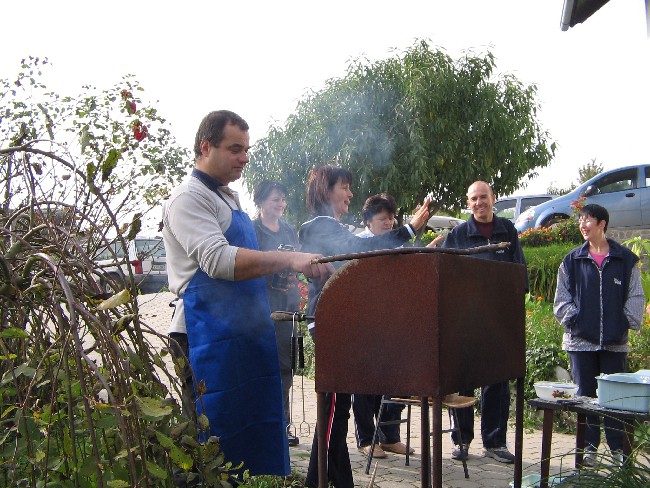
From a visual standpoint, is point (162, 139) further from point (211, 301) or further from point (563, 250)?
point (563, 250)

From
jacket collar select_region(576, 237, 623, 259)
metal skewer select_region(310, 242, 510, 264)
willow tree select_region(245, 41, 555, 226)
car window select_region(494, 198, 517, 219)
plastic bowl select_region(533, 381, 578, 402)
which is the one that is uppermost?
willow tree select_region(245, 41, 555, 226)

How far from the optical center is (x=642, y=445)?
3.23m

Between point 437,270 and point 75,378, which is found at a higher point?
point 437,270

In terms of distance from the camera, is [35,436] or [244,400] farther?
[244,400]

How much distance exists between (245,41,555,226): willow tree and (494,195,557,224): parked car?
1873mm

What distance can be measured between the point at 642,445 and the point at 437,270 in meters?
1.50

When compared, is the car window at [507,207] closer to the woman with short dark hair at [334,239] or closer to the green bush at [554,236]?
the green bush at [554,236]

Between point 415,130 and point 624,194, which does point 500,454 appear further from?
point 415,130

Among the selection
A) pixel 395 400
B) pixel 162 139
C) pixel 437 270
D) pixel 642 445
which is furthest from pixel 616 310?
pixel 162 139

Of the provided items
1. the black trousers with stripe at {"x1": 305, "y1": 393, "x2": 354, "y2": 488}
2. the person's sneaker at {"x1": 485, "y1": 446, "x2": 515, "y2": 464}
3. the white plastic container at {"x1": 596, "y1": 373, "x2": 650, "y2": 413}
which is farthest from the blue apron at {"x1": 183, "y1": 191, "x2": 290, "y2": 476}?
the person's sneaker at {"x1": 485, "y1": 446, "x2": 515, "y2": 464}

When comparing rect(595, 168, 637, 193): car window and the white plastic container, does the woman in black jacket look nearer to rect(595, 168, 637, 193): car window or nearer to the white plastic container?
the white plastic container

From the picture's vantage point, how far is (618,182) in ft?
51.5

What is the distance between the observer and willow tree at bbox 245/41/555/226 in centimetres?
1809

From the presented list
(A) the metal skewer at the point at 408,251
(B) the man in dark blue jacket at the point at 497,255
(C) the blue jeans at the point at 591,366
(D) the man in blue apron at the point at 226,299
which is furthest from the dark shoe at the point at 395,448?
(A) the metal skewer at the point at 408,251
